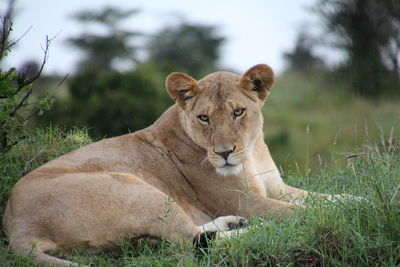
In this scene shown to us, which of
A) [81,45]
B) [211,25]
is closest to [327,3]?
[211,25]

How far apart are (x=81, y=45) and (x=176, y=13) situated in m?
5.29

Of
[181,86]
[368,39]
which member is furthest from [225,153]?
[368,39]

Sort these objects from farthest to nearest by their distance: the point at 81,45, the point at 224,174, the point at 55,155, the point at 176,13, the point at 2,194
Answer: the point at 176,13
the point at 81,45
the point at 55,155
the point at 2,194
the point at 224,174

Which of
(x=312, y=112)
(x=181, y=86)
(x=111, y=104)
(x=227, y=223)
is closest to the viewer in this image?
(x=227, y=223)

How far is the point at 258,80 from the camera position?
4.89m

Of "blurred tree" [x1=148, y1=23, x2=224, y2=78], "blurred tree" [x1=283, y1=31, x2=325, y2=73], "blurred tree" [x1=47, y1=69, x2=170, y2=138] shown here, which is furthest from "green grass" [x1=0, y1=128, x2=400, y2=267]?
"blurred tree" [x1=148, y1=23, x2=224, y2=78]

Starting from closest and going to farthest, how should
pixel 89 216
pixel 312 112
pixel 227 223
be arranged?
pixel 89 216
pixel 227 223
pixel 312 112

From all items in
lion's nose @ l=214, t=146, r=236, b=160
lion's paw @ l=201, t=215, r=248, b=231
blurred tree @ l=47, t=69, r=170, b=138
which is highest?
lion's nose @ l=214, t=146, r=236, b=160

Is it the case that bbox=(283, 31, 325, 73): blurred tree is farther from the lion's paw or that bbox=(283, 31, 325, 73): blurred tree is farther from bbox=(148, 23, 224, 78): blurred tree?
the lion's paw

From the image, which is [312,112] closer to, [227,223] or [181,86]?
[181,86]

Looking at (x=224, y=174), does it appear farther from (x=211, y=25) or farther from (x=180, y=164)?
(x=211, y=25)

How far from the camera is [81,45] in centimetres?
3050

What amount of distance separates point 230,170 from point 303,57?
18503 mm

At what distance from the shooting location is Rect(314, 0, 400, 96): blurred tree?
58.7 feet
